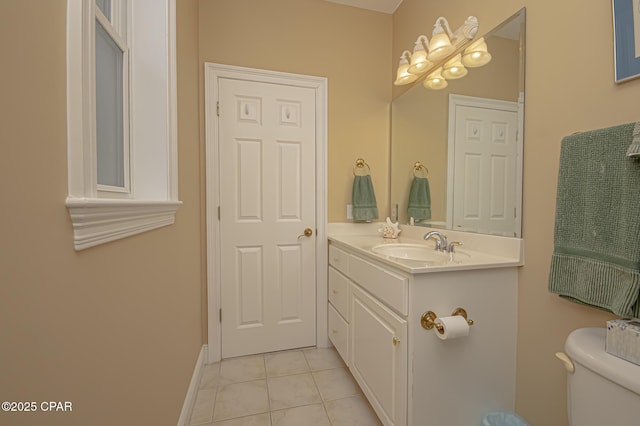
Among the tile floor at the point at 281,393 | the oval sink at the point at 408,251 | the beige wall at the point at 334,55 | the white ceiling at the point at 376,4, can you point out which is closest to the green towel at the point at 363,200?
the beige wall at the point at 334,55

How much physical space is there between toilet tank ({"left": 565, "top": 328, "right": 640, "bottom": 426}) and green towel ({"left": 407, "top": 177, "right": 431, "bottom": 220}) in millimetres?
1104

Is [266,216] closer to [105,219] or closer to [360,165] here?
[360,165]

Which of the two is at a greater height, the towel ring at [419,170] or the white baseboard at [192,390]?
the towel ring at [419,170]

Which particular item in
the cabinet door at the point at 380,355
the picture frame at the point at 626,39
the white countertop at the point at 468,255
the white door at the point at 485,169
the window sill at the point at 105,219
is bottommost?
the cabinet door at the point at 380,355

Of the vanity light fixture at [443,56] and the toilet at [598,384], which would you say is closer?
the toilet at [598,384]

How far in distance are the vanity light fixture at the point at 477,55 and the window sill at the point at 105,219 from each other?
Result: 1666 millimetres

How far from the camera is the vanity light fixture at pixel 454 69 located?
60.6 inches

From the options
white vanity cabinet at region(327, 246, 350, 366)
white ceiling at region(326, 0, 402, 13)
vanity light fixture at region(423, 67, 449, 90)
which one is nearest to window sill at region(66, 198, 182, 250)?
white vanity cabinet at region(327, 246, 350, 366)

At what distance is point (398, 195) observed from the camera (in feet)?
7.18

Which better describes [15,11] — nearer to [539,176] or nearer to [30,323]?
[30,323]

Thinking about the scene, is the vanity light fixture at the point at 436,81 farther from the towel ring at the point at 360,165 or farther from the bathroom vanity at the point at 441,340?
the bathroom vanity at the point at 441,340

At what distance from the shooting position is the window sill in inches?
20.1

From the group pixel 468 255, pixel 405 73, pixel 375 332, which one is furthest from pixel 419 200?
pixel 375 332

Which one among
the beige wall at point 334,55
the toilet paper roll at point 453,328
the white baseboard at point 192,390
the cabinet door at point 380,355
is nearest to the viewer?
the toilet paper roll at point 453,328
